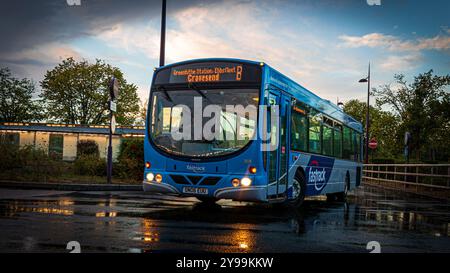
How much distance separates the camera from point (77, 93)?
57.8m

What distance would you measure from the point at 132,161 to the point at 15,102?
172 ft

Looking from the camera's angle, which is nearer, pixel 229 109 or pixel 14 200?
pixel 229 109

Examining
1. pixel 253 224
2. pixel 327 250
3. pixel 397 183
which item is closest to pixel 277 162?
pixel 253 224

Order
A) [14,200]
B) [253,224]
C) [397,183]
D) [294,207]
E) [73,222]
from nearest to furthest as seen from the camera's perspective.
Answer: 1. [73,222]
2. [253,224]
3. [14,200]
4. [294,207]
5. [397,183]

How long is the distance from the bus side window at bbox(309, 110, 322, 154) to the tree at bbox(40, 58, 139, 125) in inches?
1831

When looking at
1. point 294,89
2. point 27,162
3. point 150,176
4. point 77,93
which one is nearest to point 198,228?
point 150,176

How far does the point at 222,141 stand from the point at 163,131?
1.38 meters

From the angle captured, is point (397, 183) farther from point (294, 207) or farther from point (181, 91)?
point (181, 91)

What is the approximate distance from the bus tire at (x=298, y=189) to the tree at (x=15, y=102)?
56.9 metres

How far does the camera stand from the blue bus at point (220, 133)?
9.61 metres

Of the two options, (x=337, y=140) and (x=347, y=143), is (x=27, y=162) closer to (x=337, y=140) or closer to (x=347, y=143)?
(x=337, y=140)

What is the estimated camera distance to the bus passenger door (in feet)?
32.8
